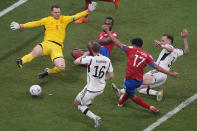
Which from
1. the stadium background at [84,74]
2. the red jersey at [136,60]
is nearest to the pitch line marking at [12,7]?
the stadium background at [84,74]

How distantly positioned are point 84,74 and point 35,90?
2296 millimetres

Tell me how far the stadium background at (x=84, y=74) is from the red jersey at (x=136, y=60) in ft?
4.03

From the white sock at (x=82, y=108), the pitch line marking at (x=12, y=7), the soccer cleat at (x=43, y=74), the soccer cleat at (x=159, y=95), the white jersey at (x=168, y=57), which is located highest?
the pitch line marking at (x=12, y=7)

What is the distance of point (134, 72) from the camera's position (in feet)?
43.9

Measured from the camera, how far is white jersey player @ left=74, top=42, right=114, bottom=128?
12594 mm

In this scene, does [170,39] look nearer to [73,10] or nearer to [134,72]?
[134,72]

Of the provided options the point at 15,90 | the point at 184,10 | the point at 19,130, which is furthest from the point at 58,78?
the point at 184,10

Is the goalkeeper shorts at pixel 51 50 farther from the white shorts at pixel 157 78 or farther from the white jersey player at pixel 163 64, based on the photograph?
the white shorts at pixel 157 78

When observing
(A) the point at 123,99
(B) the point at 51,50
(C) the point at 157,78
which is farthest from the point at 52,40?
(C) the point at 157,78

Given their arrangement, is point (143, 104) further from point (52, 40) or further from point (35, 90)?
point (52, 40)

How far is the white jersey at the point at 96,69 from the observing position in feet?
41.3

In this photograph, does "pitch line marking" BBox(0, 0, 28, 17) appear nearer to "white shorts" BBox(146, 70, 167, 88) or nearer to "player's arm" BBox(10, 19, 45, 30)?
"player's arm" BBox(10, 19, 45, 30)

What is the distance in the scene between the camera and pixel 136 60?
43.4 feet

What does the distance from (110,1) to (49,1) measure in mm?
2902
